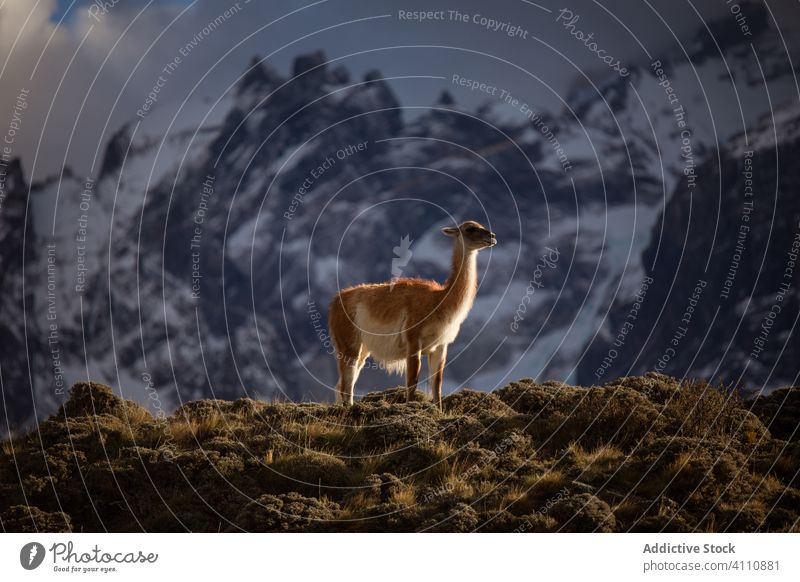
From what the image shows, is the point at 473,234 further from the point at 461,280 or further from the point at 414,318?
the point at 414,318

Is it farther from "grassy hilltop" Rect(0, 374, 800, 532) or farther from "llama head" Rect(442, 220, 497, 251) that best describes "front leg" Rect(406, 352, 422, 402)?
"llama head" Rect(442, 220, 497, 251)

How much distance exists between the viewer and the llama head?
17.8m

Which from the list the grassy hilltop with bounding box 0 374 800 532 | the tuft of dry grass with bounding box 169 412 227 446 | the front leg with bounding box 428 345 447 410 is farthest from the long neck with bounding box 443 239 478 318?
the tuft of dry grass with bounding box 169 412 227 446

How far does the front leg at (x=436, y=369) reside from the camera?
17.6 metres

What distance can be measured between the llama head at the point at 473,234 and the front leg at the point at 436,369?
201 centimetres

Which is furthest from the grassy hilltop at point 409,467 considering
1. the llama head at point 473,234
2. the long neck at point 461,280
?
the llama head at point 473,234

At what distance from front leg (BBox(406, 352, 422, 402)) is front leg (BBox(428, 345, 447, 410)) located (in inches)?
14.0

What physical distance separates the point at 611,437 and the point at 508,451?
2.17 m

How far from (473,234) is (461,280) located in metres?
0.90

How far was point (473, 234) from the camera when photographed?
17906 millimetres

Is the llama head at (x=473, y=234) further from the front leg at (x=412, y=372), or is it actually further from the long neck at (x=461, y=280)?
the front leg at (x=412, y=372)

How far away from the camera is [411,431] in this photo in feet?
51.1
